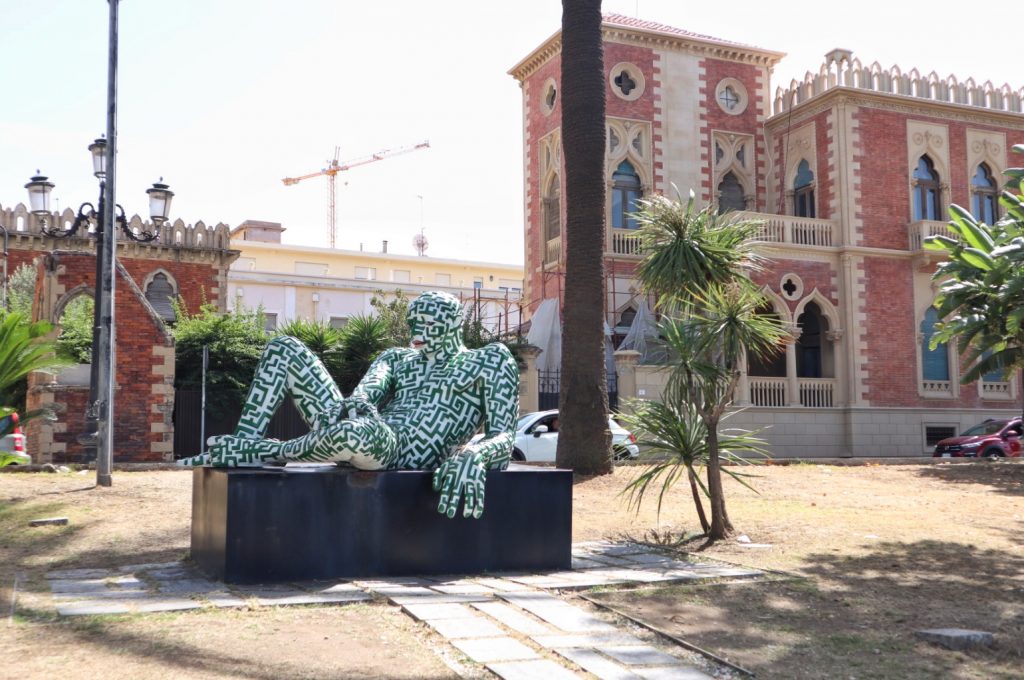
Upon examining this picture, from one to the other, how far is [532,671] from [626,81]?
26.3 m

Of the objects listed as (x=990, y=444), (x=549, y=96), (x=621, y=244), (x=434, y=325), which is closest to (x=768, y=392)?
(x=990, y=444)

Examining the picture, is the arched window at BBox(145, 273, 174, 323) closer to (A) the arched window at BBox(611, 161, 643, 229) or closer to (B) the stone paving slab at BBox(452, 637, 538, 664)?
(A) the arched window at BBox(611, 161, 643, 229)

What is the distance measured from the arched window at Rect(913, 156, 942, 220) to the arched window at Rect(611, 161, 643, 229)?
8.22 m

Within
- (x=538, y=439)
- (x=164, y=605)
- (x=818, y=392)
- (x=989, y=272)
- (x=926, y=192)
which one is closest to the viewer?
(x=164, y=605)

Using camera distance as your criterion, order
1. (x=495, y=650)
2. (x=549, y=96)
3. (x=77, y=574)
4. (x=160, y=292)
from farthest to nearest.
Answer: (x=160, y=292) < (x=549, y=96) < (x=77, y=574) < (x=495, y=650)

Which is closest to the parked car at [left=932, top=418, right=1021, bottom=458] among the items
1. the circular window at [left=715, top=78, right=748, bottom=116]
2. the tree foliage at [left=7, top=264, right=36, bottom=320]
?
the circular window at [left=715, top=78, right=748, bottom=116]

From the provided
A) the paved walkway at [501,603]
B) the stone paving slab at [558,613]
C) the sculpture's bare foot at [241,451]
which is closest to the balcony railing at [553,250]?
the paved walkway at [501,603]

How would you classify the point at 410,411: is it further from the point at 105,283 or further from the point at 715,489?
the point at 105,283

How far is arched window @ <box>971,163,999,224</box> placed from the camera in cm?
3028

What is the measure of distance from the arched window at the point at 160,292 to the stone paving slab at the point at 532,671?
29.3m

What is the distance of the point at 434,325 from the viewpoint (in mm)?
7398

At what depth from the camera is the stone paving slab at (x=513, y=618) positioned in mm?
5430

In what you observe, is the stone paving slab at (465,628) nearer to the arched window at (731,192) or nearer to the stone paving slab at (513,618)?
the stone paving slab at (513,618)

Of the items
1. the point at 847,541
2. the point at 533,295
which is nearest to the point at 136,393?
the point at 847,541
